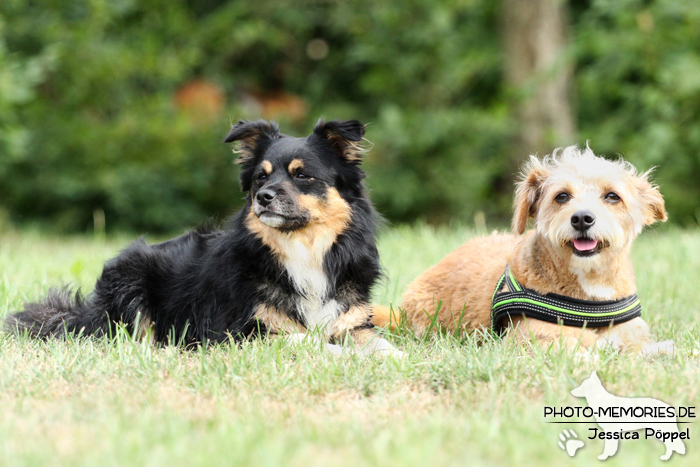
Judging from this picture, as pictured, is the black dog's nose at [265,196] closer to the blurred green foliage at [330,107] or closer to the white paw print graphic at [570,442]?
the white paw print graphic at [570,442]

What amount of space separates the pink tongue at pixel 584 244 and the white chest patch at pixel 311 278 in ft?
4.37

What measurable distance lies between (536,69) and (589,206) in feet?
28.4

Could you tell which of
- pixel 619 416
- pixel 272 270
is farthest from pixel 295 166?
pixel 619 416

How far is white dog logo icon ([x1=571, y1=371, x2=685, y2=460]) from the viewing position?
97.6 inches

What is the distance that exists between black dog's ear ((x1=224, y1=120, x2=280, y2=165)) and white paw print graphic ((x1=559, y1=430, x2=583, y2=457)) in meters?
2.46

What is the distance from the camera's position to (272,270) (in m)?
4.00

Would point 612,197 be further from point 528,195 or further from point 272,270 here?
point 272,270

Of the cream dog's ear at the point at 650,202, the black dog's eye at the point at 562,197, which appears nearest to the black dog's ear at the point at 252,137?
the black dog's eye at the point at 562,197

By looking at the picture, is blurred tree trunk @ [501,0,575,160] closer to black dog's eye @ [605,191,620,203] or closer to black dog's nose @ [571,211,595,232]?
black dog's eye @ [605,191,620,203]

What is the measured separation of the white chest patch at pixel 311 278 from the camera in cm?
400

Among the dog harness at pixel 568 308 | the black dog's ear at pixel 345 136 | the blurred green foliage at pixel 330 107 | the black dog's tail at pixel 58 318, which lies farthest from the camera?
the blurred green foliage at pixel 330 107

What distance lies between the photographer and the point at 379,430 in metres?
2.61

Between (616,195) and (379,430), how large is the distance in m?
1.82

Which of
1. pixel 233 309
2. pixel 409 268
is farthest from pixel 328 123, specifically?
pixel 409 268
